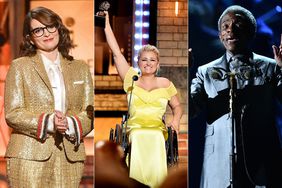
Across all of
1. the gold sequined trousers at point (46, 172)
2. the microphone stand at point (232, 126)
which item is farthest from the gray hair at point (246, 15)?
the gold sequined trousers at point (46, 172)

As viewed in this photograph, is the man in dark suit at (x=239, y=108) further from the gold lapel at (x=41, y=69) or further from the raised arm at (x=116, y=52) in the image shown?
the gold lapel at (x=41, y=69)

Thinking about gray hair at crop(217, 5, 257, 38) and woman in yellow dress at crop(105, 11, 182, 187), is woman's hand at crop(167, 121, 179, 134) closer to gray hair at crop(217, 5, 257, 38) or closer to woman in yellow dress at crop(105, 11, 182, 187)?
woman in yellow dress at crop(105, 11, 182, 187)

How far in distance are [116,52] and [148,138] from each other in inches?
26.9

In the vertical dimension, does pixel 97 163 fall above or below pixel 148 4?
below

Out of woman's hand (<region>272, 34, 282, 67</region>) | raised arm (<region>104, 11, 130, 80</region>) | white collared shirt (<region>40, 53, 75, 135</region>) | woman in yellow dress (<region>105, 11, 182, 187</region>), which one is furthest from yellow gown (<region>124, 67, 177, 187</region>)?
woman's hand (<region>272, 34, 282, 67</region>)

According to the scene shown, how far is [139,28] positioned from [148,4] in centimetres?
20

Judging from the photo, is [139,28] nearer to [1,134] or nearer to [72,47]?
[72,47]

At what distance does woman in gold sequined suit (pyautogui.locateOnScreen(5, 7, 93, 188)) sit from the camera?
14.3ft

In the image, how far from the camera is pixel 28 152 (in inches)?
171

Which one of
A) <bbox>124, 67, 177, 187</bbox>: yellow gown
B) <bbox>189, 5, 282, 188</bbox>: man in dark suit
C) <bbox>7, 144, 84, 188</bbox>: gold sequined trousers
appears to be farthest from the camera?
<bbox>189, 5, 282, 188</bbox>: man in dark suit

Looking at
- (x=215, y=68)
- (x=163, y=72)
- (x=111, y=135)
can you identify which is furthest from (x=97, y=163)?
(x=215, y=68)

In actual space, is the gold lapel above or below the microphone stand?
above

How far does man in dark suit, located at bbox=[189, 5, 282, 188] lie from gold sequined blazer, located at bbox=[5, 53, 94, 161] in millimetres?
931

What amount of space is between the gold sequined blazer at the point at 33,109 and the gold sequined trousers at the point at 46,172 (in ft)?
0.14
